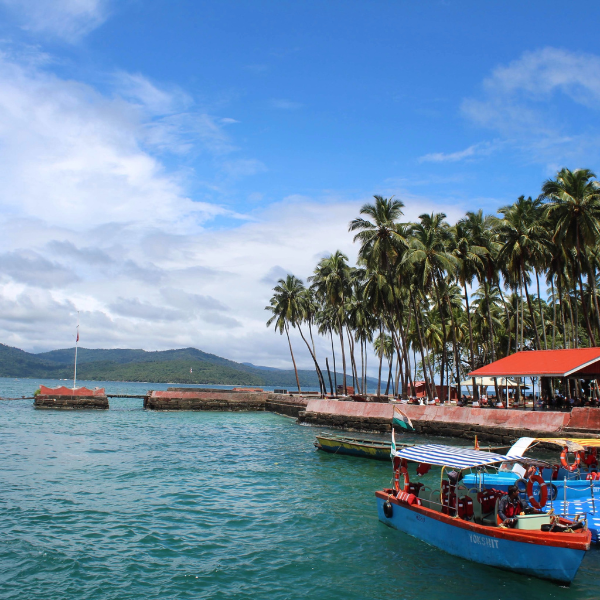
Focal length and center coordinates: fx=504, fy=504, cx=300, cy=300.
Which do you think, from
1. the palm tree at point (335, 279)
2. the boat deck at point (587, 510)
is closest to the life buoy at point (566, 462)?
the boat deck at point (587, 510)

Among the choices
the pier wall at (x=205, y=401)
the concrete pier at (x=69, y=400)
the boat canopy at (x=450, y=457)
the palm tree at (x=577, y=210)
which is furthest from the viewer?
the pier wall at (x=205, y=401)

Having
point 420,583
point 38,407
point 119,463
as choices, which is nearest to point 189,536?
point 420,583

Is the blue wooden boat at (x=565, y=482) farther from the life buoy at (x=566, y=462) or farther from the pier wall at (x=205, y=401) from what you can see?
the pier wall at (x=205, y=401)

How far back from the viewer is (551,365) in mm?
34969

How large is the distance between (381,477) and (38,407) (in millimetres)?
54547

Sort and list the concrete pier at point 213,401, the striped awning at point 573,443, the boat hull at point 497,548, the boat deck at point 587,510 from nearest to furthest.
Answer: the boat hull at point 497,548 → the boat deck at point 587,510 → the striped awning at point 573,443 → the concrete pier at point 213,401

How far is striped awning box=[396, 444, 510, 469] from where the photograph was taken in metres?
14.4

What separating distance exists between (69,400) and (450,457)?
200ft

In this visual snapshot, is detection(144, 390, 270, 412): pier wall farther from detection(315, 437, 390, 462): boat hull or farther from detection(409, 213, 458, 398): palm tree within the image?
detection(315, 437, 390, 462): boat hull

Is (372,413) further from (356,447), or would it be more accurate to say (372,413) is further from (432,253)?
(432,253)

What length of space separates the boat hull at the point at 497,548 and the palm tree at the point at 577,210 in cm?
3143

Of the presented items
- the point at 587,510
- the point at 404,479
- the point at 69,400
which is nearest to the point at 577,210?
the point at 587,510

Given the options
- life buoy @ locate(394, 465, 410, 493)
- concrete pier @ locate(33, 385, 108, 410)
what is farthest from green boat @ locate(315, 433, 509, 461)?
concrete pier @ locate(33, 385, 108, 410)

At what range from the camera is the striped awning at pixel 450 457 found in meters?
14.4
